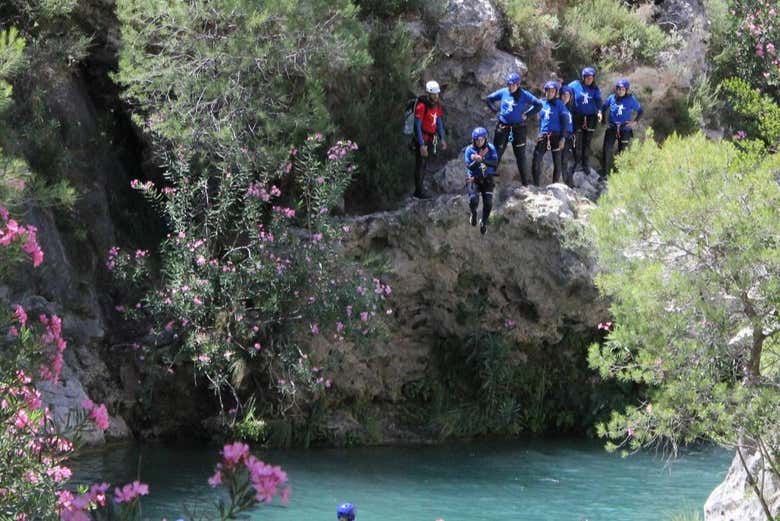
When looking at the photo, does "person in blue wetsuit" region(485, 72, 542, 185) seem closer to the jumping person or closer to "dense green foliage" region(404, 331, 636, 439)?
the jumping person

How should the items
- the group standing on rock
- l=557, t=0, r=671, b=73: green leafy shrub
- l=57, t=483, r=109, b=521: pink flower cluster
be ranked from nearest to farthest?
l=57, t=483, r=109, b=521: pink flower cluster → the group standing on rock → l=557, t=0, r=671, b=73: green leafy shrub

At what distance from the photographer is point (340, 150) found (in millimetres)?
14125

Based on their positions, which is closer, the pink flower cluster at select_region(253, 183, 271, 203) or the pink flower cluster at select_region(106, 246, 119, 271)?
the pink flower cluster at select_region(253, 183, 271, 203)

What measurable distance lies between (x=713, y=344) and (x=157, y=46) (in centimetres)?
893

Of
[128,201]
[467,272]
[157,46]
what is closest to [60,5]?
[157,46]

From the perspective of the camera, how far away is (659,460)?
46.2 feet

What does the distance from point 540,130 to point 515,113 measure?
633mm

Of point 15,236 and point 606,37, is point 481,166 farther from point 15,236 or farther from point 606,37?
point 15,236

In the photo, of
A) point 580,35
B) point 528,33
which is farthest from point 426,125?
point 580,35

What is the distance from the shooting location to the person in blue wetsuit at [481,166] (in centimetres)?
1411

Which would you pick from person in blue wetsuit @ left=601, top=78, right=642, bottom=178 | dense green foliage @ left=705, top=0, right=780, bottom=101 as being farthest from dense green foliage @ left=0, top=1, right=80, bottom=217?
dense green foliage @ left=705, top=0, right=780, bottom=101

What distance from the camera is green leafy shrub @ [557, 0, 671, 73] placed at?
60.4 ft

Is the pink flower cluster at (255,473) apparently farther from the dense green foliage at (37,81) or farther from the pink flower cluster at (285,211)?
the dense green foliage at (37,81)

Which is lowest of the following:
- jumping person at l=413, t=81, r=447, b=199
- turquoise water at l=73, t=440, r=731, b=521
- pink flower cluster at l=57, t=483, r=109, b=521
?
turquoise water at l=73, t=440, r=731, b=521
